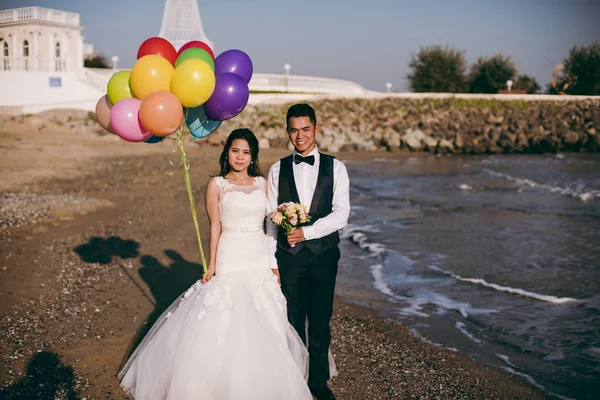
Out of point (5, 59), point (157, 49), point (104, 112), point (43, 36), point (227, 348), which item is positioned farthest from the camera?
point (43, 36)

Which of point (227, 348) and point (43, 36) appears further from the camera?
point (43, 36)

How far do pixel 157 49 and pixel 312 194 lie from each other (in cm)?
176

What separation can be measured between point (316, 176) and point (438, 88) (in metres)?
48.8

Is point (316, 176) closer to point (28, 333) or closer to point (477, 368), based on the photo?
point (477, 368)

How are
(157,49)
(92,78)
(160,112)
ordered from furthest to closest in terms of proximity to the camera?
(92,78)
(157,49)
(160,112)

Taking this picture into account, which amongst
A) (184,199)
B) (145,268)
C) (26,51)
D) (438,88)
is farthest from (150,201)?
(438,88)

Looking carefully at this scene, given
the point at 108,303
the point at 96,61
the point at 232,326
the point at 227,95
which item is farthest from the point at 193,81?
the point at 96,61

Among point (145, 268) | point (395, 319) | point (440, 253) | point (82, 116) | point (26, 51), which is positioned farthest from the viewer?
point (26, 51)

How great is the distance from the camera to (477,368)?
19.4 ft

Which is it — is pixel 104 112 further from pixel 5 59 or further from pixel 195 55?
pixel 5 59

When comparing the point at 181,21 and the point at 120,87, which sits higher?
the point at 181,21

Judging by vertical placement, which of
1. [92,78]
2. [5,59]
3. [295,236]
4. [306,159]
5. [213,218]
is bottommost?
[295,236]

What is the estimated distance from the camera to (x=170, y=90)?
468cm

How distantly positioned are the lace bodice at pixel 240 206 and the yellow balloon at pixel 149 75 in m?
0.85
